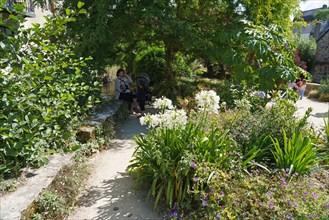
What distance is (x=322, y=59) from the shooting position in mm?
17531

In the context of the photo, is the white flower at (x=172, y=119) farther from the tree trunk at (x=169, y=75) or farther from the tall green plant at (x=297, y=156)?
the tree trunk at (x=169, y=75)

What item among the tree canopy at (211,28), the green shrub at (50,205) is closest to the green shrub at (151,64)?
the tree canopy at (211,28)

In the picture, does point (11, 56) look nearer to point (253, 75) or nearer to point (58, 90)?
point (58, 90)

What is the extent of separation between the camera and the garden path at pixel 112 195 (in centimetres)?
288

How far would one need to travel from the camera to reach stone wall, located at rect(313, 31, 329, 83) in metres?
17.3

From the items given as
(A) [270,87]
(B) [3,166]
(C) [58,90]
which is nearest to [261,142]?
(A) [270,87]

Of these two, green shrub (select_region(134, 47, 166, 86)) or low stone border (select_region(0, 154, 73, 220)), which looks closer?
low stone border (select_region(0, 154, 73, 220))

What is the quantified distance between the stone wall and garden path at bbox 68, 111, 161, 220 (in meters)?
17.8

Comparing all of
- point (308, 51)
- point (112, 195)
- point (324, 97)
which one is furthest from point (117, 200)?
point (308, 51)

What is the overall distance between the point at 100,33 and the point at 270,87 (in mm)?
3760

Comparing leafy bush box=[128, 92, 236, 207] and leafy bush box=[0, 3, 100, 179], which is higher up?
leafy bush box=[0, 3, 100, 179]

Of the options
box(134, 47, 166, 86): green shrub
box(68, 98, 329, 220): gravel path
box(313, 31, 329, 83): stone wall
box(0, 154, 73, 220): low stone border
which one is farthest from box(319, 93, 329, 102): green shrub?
box(0, 154, 73, 220): low stone border

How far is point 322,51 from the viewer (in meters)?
17.6

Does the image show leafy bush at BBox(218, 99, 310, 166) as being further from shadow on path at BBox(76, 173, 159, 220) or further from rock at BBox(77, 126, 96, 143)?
rock at BBox(77, 126, 96, 143)
